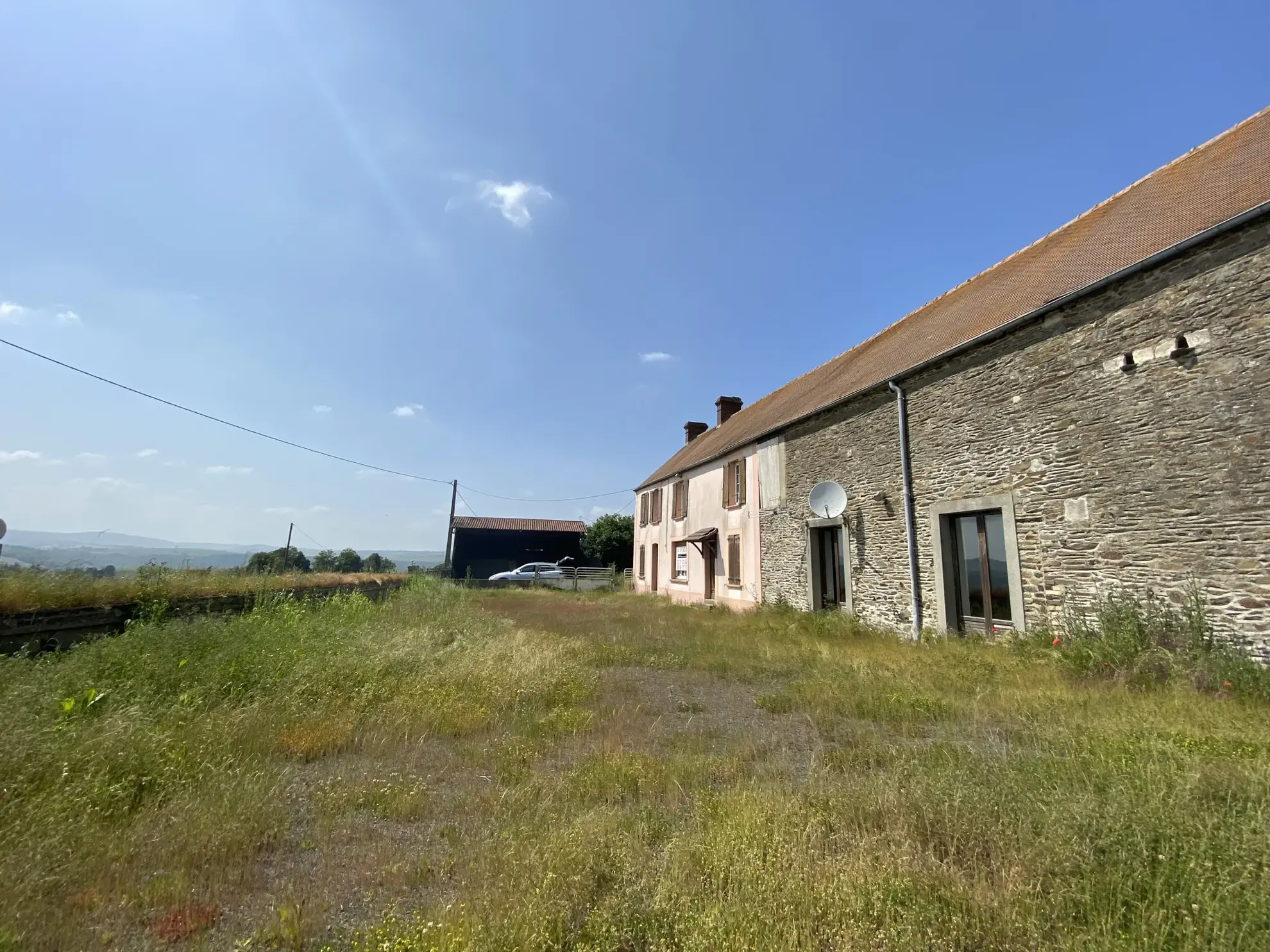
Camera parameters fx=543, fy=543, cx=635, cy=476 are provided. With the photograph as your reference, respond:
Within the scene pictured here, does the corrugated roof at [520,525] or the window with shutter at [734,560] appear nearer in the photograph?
the window with shutter at [734,560]

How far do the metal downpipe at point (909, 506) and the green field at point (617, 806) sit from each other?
338cm

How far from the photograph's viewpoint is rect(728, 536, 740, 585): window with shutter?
16.2 meters

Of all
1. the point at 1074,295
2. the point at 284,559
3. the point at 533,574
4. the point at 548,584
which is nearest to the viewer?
the point at 1074,295

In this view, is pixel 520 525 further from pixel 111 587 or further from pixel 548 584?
pixel 111 587

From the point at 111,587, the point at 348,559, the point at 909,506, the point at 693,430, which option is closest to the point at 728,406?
the point at 693,430

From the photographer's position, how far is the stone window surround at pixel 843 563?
454 inches

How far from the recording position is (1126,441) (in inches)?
270

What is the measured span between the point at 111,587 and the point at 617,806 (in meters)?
8.72

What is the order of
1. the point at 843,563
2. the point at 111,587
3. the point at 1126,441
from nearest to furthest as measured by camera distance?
the point at 1126,441, the point at 111,587, the point at 843,563

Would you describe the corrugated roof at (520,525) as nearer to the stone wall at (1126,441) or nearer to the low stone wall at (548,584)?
the low stone wall at (548,584)

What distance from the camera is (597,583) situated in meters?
28.0

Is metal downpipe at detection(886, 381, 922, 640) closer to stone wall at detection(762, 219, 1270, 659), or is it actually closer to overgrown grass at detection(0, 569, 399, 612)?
stone wall at detection(762, 219, 1270, 659)

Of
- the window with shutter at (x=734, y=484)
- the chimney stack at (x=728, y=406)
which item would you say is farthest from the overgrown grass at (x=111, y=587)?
the chimney stack at (x=728, y=406)

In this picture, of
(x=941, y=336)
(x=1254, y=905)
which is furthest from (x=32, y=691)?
(x=941, y=336)
